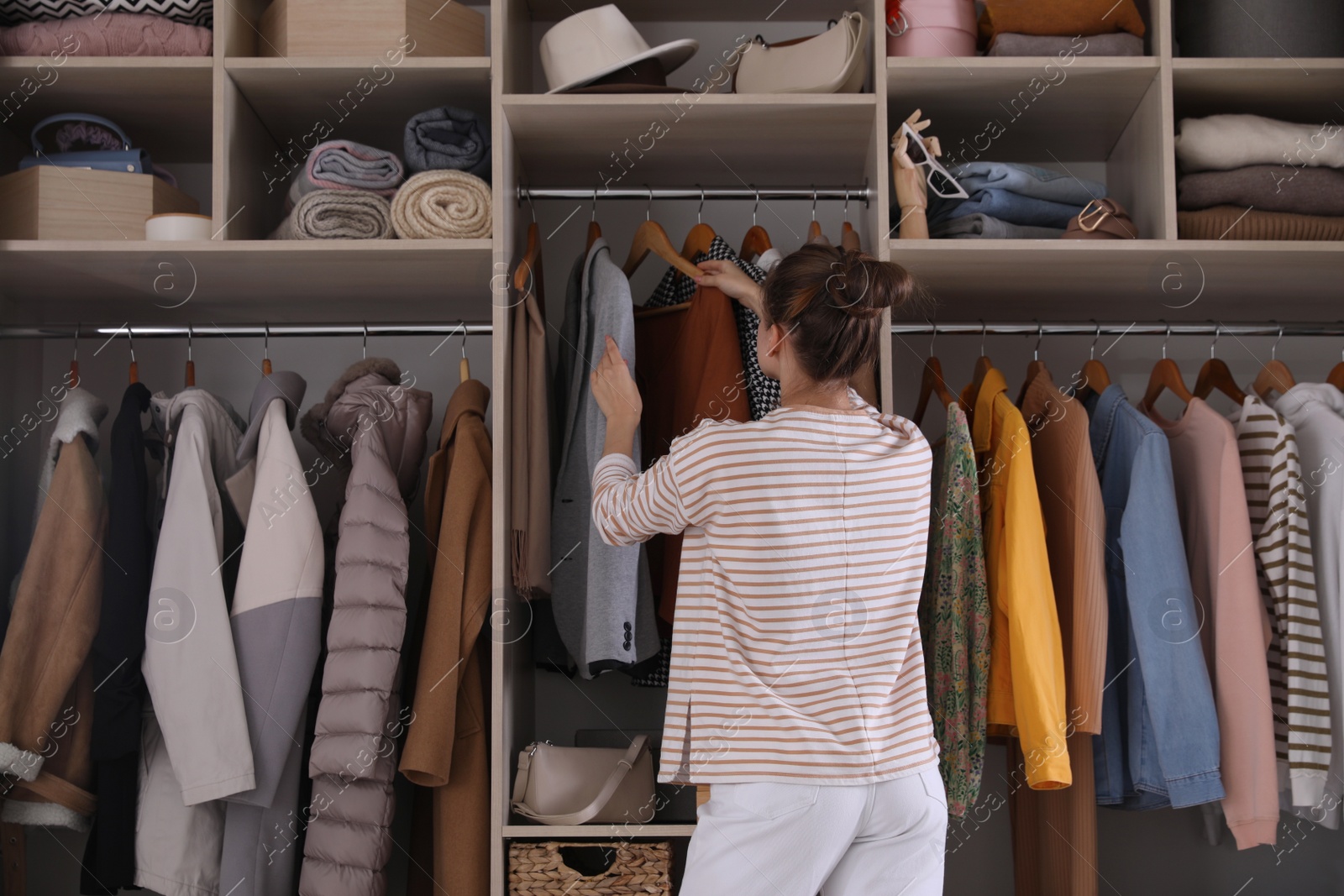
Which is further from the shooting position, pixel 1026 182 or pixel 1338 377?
pixel 1338 377

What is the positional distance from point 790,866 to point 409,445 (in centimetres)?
111

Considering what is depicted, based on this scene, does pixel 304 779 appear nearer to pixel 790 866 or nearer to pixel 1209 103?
pixel 790 866

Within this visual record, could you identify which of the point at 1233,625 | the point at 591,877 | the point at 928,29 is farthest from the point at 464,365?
the point at 1233,625

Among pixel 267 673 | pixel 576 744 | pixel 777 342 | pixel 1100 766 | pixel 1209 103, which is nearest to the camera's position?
pixel 777 342

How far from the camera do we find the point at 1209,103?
2148 mm

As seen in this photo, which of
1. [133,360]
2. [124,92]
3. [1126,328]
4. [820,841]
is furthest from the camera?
[133,360]

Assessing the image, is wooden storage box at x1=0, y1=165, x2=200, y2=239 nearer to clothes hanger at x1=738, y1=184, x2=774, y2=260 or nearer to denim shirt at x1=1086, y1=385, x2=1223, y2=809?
clothes hanger at x1=738, y1=184, x2=774, y2=260

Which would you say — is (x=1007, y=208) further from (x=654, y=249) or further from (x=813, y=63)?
(x=654, y=249)

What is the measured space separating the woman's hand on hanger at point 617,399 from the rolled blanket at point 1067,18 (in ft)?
3.44

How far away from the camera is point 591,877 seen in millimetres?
1819

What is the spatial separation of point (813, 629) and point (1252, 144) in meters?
1.40

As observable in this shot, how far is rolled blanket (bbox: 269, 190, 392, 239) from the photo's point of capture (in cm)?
200

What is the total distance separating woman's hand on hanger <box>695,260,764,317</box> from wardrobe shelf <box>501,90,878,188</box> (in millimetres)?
307

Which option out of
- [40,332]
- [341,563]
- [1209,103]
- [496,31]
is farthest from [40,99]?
[1209,103]
